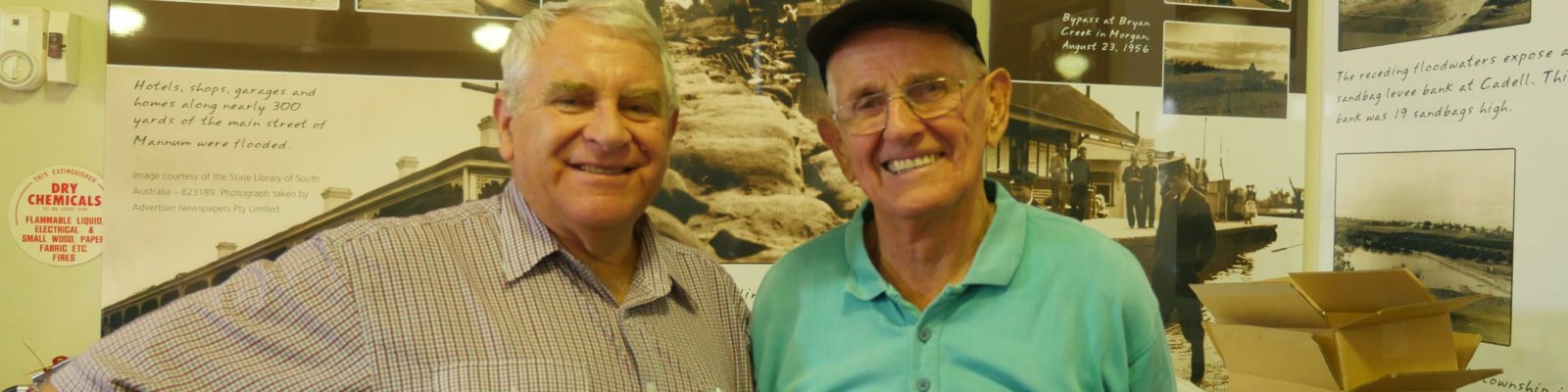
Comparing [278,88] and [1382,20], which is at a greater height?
[1382,20]

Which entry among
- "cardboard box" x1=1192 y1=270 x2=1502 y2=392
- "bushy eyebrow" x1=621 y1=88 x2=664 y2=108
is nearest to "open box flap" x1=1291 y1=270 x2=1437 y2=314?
"cardboard box" x1=1192 y1=270 x2=1502 y2=392

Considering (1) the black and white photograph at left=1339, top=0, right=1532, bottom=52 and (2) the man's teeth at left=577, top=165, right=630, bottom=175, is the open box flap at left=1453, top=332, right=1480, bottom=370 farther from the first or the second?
(2) the man's teeth at left=577, top=165, right=630, bottom=175

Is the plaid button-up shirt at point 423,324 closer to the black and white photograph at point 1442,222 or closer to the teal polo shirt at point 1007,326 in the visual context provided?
the teal polo shirt at point 1007,326

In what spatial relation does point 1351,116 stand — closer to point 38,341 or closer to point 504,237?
point 504,237

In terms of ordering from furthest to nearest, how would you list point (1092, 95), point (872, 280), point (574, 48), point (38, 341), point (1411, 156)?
point (1092, 95)
point (1411, 156)
point (38, 341)
point (872, 280)
point (574, 48)

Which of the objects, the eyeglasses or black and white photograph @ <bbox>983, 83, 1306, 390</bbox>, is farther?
black and white photograph @ <bbox>983, 83, 1306, 390</bbox>

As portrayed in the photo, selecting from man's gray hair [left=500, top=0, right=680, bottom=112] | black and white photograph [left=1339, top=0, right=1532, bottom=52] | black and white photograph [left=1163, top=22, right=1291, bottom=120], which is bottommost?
man's gray hair [left=500, top=0, right=680, bottom=112]

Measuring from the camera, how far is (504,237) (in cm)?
131

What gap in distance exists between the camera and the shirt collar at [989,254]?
1317mm

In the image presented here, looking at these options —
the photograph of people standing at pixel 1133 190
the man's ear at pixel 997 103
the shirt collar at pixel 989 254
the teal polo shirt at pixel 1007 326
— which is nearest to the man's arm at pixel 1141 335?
the teal polo shirt at pixel 1007 326

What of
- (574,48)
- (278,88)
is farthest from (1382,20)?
(278,88)

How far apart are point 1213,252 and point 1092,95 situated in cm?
50

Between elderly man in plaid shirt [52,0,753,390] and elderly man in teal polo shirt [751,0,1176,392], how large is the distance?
24 cm

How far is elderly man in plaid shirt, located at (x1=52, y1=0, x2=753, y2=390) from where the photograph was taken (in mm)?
1113
